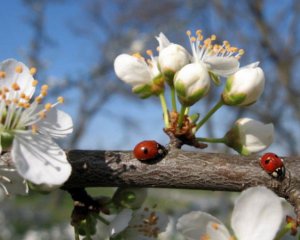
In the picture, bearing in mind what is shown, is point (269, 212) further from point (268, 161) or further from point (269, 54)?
point (269, 54)

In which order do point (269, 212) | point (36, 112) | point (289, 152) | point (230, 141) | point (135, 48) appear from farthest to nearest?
point (135, 48) → point (289, 152) → point (230, 141) → point (36, 112) → point (269, 212)

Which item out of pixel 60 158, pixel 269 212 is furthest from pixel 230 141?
pixel 60 158


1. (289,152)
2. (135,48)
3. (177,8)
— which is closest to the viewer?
(289,152)

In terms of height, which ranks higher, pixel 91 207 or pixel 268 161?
pixel 268 161

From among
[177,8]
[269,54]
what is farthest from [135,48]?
[269,54]

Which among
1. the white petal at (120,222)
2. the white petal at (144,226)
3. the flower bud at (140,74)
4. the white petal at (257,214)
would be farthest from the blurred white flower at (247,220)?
the flower bud at (140,74)

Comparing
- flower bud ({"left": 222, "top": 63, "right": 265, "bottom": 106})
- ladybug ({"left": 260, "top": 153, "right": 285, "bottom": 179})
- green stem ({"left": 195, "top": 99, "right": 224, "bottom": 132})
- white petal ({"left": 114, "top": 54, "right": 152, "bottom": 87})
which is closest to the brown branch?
ladybug ({"left": 260, "top": 153, "right": 285, "bottom": 179})

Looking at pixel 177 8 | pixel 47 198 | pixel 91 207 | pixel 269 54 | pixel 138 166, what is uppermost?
pixel 177 8

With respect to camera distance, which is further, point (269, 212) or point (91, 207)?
point (91, 207)
